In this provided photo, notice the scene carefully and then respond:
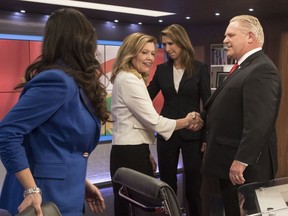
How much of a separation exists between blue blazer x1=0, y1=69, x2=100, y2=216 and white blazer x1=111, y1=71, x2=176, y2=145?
0.75m

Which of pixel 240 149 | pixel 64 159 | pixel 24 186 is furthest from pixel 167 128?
pixel 24 186

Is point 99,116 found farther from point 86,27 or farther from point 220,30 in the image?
point 220,30

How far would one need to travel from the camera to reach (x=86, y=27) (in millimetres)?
1688

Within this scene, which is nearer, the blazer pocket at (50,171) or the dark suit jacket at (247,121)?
the blazer pocket at (50,171)

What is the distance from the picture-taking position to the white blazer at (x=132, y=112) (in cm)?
250

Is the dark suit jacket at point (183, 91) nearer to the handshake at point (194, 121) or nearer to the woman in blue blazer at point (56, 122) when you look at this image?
the handshake at point (194, 121)

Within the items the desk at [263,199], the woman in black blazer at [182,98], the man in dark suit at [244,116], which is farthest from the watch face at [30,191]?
the woman in black blazer at [182,98]

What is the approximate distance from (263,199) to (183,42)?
73.4 inches

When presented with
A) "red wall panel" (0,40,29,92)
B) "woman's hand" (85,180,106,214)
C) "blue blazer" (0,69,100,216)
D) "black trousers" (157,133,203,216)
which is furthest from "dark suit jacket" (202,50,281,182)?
"red wall panel" (0,40,29,92)

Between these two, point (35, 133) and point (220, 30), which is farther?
point (220, 30)

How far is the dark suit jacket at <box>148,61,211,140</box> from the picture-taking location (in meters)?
3.24

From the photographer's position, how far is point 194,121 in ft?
9.43

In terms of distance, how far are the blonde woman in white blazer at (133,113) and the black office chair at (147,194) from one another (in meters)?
1.00

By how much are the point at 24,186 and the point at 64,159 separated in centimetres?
19
